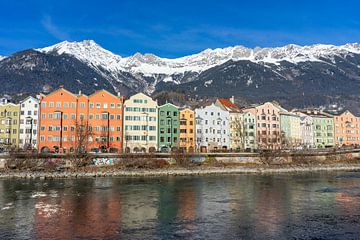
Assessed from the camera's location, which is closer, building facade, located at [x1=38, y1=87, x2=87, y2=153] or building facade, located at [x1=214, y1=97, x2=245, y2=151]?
building facade, located at [x1=38, y1=87, x2=87, y2=153]

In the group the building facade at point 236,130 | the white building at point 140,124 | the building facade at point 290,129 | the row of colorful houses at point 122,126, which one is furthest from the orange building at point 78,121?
the building facade at point 290,129

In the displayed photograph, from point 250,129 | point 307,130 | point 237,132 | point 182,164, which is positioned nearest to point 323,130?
point 307,130

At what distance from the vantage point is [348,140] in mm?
141375

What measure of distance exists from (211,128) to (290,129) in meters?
33.8

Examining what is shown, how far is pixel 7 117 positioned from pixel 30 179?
37.4 metres

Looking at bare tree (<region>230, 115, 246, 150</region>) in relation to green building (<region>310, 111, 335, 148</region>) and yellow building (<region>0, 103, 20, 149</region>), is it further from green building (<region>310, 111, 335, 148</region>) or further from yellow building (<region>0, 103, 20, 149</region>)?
yellow building (<region>0, 103, 20, 149</region>)

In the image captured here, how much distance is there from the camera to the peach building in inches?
4550

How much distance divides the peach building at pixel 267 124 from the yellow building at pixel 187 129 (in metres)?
23.6

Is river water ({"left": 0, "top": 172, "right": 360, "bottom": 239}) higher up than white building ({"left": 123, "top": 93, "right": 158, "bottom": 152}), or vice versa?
white building ({"left": 123, "top": 93, "right": 158, "bottom": 152})

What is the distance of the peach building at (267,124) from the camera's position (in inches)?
A: 4550

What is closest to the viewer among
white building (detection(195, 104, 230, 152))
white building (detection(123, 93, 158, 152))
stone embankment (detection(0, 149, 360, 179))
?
stone embankment (detection(0, 149, 360, 179))

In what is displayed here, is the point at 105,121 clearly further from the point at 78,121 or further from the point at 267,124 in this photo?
the point at 267,124

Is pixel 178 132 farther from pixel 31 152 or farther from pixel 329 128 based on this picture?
pixel 329 128

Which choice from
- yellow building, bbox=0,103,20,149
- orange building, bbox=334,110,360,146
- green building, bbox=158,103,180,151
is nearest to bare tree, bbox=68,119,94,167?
yellow building, bbox=0,103,20,149
